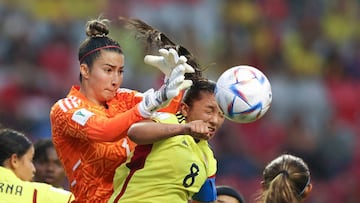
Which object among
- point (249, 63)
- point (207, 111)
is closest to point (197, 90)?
point (207, 111)

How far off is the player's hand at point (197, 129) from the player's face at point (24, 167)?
176cm

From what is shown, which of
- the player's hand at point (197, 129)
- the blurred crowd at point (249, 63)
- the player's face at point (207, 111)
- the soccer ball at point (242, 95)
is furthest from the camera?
the blurred crowd at point (249, 63)

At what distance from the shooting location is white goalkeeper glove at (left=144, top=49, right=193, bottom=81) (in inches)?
227

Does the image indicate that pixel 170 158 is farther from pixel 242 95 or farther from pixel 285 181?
pixel 285 181

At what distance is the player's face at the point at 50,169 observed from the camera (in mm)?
8258

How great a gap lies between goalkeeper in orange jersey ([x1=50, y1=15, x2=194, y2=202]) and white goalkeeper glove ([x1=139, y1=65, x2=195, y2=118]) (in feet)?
0.29

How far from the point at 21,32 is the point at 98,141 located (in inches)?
340

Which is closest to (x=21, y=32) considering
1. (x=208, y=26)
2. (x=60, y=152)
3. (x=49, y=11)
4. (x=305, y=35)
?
(x=49, y=11)

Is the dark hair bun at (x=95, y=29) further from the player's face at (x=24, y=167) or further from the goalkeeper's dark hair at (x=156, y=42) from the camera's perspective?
the player's face at (x=24, y=167)

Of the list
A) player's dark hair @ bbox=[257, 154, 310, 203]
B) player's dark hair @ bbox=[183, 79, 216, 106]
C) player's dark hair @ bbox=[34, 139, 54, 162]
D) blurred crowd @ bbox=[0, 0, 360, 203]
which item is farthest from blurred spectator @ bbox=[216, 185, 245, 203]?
blurred crowd @ bbox=[0, 0, 360, 203]

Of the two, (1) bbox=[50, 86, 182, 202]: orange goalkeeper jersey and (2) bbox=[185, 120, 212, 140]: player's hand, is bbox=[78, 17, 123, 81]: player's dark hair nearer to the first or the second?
(1) bbox=[50, 86, 182, 202]: orange goalkeeper jersey

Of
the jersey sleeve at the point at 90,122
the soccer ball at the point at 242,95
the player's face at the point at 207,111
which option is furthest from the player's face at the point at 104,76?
the soccer ball at the point at 242,95

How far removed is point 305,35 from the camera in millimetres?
15320

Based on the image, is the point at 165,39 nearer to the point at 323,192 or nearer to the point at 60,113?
the point at 60,113
